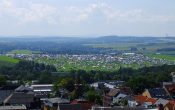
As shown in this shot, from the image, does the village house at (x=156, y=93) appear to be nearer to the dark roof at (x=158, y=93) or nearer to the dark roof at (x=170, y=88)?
the dark roof at (x=158, y=93)

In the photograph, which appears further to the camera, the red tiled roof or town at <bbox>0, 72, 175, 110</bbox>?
the red tiled roof

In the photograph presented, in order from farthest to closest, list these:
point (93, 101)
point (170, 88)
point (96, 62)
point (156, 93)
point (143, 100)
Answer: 1. point (96, 62)
2. point (170, 88)
3. point (156, 93)
4. point (143, 100)
5. point (93, 101)

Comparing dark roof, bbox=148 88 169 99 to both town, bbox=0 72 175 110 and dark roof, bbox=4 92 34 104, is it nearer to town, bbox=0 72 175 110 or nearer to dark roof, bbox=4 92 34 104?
town, bbox=0 72 175 110

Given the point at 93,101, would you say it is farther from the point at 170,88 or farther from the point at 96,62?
the point at 96,62

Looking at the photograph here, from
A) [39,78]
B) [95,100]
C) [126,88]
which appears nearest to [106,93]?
[126,88]

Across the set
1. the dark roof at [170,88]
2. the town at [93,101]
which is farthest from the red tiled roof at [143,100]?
the dark roof at [170,88]

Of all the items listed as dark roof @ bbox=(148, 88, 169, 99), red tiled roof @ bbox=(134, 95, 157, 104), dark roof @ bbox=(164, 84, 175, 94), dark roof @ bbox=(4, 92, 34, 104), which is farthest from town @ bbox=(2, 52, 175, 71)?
dark roof @ bbox=(4, 92, 34, 104)

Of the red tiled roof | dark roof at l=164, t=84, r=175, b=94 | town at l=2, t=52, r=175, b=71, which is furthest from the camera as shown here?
town at l=2, t=52, r=175, b=71

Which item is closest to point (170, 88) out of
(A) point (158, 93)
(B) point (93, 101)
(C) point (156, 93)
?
(A) point (158, 93)

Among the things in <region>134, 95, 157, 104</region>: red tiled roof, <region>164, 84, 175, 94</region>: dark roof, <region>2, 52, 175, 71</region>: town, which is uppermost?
<region>134, 95, 157, 104</region>: red tiled roof

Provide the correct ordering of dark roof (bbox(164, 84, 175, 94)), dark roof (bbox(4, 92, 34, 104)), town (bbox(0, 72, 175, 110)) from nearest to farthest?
town (bbox(0, 72, 175, 110)) < dark roof (bbox(4, 92, 34, 104)) < dark roof (bbox(164, 84, 175, 94))

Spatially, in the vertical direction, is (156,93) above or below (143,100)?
below
